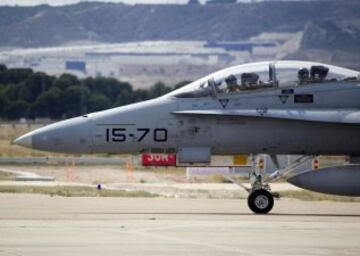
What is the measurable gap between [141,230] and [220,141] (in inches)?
→ 174

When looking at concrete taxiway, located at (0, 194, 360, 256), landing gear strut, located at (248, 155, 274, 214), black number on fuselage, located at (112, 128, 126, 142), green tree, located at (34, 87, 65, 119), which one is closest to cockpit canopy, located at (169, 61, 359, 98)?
black number on fuselage, located at (112, 128, 126, 142)

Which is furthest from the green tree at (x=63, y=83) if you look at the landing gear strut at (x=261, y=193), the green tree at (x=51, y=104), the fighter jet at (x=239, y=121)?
the landing gear strut at (x=261, y=193)

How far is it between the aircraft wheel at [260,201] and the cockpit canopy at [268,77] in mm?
1979

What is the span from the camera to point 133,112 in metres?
22.8

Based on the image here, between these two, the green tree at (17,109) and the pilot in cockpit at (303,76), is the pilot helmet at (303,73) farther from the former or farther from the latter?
the green tree at (17,109)

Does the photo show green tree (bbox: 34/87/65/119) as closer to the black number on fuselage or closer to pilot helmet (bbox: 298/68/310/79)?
the black number on fuselage

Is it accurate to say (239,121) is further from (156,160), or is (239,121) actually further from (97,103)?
(97,103)

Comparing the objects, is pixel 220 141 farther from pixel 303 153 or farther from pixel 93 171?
pixel 93 171

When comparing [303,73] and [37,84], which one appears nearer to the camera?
[303,73]

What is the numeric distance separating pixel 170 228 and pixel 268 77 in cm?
474

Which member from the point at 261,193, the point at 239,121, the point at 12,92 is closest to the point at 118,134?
the point at 239,121

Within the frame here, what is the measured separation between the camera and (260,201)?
893 inches

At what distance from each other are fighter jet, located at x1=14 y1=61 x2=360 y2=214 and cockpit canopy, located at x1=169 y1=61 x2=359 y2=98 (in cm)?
2

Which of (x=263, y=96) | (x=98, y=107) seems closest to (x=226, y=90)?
(x=263, y=96)
